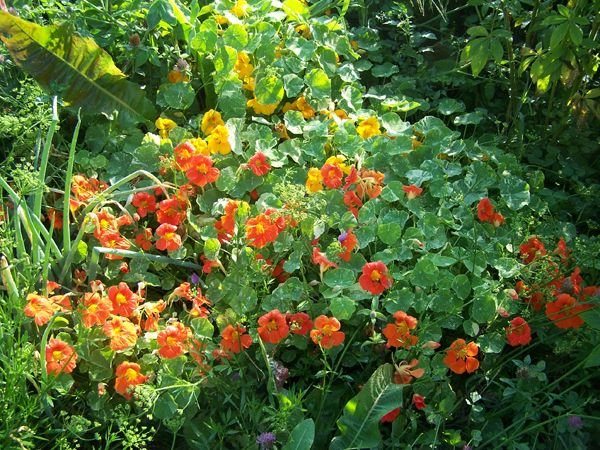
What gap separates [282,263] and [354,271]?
0.24 metres

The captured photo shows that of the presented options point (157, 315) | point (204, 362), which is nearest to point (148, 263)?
point (157, 315)

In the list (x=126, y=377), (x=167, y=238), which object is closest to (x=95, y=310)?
(x=126, y=377)

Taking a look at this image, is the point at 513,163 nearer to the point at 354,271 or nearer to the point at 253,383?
the point at 354,271

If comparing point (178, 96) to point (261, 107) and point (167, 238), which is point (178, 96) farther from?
point (167, 238)

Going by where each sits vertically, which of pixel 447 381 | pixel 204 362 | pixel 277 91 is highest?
pixel 277 91

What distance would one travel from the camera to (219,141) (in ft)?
8.20

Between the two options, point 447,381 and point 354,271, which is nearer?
point 447,381

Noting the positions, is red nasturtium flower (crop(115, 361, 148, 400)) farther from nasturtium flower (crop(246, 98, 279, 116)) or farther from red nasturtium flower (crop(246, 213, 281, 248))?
nasturtium flower (crop(246, 98, 279, 116))

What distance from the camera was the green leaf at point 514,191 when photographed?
95.0 inches

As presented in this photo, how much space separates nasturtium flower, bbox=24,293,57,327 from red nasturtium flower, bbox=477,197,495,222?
47.4 inches

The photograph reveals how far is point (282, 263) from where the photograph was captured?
7.64 feet

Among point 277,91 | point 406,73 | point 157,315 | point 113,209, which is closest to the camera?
point 157,315

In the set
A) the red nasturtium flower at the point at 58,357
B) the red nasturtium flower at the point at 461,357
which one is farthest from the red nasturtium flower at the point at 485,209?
the red nasturtium flower at the point at 58,357

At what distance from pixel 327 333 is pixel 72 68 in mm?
1355
